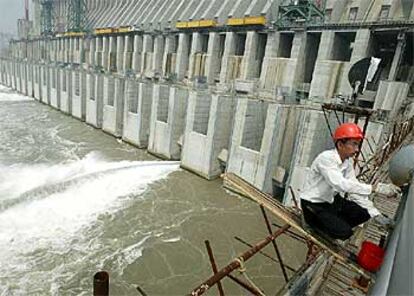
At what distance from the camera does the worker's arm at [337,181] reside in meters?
3.46

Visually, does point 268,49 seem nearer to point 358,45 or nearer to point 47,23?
point 358,45

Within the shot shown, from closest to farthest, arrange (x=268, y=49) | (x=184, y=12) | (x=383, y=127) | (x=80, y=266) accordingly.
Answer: (x=80, y=266) → (x=383, y=127) → (x=268, y=49) → (x=184, y=12)

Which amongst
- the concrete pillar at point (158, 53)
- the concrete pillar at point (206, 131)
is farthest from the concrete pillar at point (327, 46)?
the concrete pillar at point (158, 53)

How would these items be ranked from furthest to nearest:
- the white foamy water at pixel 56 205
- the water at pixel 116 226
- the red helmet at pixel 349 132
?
the white foamy water at pixel 56 205 → the water at pixel 116 226 → the red helmet at pixel 349 132

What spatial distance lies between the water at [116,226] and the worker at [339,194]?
20.2 ft

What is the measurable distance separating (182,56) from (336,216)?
29.2m

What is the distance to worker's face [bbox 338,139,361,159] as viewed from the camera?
12.0 ft

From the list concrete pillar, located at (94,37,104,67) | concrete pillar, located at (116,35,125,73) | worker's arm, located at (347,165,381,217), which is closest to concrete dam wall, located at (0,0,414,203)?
concrete pillar, located at (116,35,125,73)

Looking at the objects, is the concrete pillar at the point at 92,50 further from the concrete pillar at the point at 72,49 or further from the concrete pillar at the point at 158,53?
the concrete pillar at the point at 158,53

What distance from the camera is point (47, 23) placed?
197 ft

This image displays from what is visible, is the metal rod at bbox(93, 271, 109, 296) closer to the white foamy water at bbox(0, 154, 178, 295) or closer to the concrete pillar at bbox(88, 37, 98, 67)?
the white foamy water at bbox(0, 154, 178, 295)

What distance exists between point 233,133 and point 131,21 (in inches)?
1386

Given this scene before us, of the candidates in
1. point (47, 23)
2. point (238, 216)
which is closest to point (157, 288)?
point (238, 216)

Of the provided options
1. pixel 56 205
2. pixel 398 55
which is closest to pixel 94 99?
pixel 56 205
